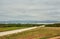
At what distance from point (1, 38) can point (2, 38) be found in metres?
0.16

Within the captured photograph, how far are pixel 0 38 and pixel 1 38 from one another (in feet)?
0.53

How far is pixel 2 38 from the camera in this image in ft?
69.4

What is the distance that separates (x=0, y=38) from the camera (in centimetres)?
2094

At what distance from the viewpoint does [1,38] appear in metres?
21.0

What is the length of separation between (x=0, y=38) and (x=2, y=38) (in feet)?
1.06
